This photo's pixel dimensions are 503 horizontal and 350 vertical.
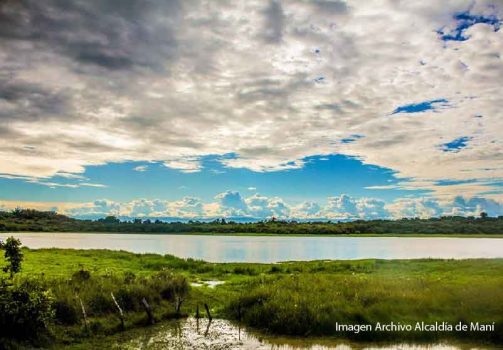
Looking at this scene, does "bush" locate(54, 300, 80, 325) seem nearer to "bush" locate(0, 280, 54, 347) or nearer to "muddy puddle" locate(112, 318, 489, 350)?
"bush" locate(0, 280, 54, 347)

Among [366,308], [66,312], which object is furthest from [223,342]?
[66,312]

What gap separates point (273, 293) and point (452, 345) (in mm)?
9678

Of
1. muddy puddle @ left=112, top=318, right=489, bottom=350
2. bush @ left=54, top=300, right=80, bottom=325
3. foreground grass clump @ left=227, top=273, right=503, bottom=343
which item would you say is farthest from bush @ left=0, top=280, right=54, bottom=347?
foreground grass clump @ left=227, top=273, right=503, bottom=343

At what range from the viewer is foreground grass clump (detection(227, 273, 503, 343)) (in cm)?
1952

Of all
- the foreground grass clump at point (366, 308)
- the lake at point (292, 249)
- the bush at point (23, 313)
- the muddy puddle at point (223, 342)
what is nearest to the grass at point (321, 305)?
the foreground grass clump at point (366, 308)

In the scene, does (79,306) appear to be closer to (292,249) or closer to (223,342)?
(223,342)

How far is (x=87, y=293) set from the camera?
22453 mm

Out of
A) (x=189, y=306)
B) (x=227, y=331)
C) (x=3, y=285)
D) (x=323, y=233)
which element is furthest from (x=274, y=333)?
(x=323, y=233)

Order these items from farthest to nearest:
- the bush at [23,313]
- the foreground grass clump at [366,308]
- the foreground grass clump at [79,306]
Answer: the foreground grass clump at [366,308]
the foreground grass clump at [79,306]
the bush at [23,313]

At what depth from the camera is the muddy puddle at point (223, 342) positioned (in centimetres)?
1767

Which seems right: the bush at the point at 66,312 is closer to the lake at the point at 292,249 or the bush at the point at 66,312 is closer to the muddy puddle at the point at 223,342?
the muddy puddle at the point at 223,342

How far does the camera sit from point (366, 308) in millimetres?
20922

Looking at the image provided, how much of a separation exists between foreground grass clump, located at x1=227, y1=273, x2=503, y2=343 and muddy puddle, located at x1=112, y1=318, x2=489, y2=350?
3.28 ft

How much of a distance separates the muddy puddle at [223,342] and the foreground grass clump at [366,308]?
39.3 inches
